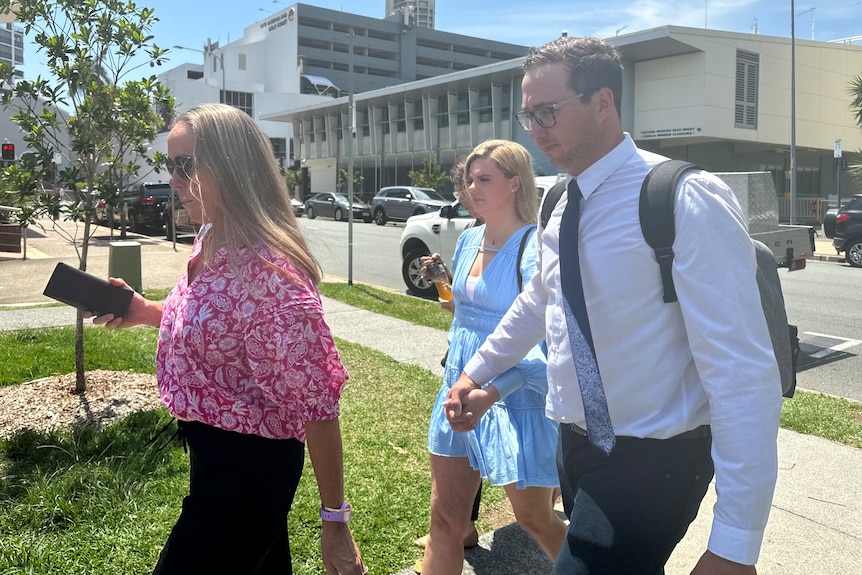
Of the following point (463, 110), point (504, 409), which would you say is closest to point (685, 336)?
point (504, 409)

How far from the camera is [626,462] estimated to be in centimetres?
171

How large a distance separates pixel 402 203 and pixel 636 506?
103ft

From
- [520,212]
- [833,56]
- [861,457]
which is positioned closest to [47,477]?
[520,212]

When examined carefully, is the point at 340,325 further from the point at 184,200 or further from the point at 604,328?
the point at 604,328

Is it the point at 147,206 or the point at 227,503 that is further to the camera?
the point at 147,206

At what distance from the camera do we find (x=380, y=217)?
33781mm

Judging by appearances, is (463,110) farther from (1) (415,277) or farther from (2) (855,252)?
(1) (415,277)

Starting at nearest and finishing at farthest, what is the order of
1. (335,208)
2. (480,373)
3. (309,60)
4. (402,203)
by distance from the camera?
(480,373) < (402,203) < (335,208) < (309,60)

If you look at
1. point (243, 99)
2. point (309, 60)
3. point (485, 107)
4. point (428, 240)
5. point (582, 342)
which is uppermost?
point (309, 60)

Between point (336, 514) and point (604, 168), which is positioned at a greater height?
point (604, 168)

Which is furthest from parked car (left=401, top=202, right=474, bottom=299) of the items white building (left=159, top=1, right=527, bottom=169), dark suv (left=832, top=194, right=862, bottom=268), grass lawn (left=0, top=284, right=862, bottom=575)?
white building (left=159, top=1, right=527, bottom=169)

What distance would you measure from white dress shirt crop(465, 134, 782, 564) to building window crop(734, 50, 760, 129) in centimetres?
3707

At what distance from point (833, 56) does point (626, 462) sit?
45.7 metres

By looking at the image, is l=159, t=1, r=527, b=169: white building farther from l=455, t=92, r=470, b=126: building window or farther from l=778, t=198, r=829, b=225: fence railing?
l=778, t=198, r=829, b=225: fence railing
